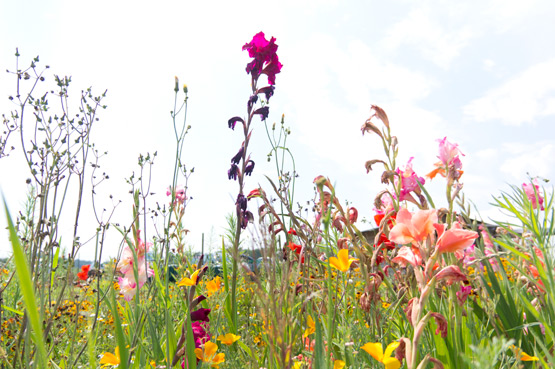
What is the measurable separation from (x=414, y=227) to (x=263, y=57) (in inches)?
76.3

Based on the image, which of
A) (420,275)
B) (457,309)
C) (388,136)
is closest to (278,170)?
(388,136)

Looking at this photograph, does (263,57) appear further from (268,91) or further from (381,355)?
(381,355)

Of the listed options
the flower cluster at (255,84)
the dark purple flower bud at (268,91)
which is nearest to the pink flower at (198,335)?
the flower cluster at (255,84)

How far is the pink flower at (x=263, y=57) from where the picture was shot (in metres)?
2.69

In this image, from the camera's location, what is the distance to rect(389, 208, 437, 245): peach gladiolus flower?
1.07 meters

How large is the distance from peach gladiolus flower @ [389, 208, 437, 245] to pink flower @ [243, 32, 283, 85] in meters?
1.88

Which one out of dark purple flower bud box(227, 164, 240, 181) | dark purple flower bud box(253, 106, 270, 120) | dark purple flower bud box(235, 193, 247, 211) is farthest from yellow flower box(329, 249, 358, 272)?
dark purple flower bud box(253, 106, 270, 120)

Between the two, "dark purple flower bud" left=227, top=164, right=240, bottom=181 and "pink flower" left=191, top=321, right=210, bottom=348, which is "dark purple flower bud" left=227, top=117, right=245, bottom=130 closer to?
"dark purple flower bud" left=227, top=164, right=240, bottom=181

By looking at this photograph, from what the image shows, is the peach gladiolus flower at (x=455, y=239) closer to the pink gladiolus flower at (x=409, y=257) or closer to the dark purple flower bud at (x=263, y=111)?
the pink gladiolus flower at (x=409, y=257)

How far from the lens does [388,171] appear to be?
5.58 feet

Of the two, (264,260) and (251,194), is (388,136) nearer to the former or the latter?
(251,194)

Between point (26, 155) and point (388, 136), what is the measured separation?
1931 mm

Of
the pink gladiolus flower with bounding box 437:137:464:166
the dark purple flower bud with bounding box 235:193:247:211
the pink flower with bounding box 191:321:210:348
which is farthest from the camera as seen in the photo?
the dark purple flower bud with bounding box 235:193:247:211

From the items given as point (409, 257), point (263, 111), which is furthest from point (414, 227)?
point (263, 111)
